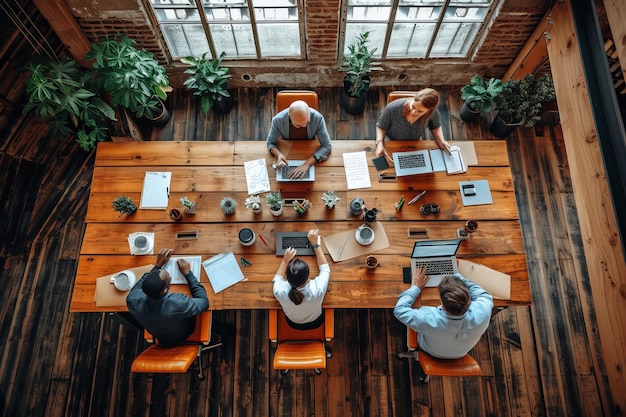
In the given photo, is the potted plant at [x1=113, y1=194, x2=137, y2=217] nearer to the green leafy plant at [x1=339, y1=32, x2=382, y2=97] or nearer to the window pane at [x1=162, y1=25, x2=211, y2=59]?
the window pane at [x1=162, y1=25, x2=211, y2=59]

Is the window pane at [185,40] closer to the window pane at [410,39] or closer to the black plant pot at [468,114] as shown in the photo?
the window pane at [410,39]

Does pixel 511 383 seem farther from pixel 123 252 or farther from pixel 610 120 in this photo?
pixel 123 252

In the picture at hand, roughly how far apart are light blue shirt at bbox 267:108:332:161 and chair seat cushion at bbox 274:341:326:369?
4.76 ft

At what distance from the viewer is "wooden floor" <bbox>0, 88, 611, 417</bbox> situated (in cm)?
318

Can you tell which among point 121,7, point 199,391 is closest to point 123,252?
point 199,391

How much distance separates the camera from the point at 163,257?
263cm

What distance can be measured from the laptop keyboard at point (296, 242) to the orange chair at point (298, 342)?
1.65 ft

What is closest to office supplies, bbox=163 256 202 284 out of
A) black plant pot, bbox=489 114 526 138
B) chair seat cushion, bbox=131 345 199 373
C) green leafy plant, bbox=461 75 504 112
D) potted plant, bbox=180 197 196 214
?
potted plant, bbox=180 197 196 214

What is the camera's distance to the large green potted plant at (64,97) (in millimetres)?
2864

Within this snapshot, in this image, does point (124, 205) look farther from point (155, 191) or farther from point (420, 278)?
point (420, 278)

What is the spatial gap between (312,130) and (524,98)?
2.20m

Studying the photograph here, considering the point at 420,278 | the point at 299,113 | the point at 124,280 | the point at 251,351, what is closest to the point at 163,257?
the point at 124,280

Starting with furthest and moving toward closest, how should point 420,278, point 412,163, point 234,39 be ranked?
point 234,39 < point 412,163 < point 420,278

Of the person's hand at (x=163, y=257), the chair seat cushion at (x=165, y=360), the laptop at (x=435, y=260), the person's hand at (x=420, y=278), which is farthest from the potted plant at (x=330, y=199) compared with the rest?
the chair seat cushion at (x=165, y=360)
